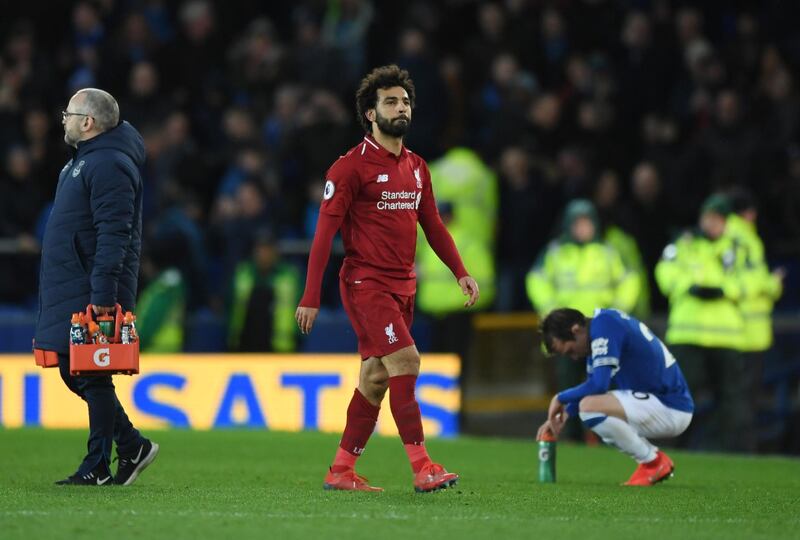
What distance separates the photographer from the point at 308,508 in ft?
26.8

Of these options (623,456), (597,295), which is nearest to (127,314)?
(623,456)

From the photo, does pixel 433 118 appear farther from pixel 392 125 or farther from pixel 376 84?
pixel 392 125

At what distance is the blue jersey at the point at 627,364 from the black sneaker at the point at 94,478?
Result: 283 centimetres

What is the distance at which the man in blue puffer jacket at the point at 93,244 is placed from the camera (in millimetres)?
8859

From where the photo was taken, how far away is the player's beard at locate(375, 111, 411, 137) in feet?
29.8

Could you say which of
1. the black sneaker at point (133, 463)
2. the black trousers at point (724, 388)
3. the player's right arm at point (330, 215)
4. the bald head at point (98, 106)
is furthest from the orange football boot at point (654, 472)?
the black trousers at point (724, 388)

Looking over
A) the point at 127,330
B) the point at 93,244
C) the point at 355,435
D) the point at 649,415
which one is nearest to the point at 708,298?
the point at 649,415

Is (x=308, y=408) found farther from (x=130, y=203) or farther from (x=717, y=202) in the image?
(x=130, y=203)

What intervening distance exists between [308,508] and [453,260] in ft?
6.37

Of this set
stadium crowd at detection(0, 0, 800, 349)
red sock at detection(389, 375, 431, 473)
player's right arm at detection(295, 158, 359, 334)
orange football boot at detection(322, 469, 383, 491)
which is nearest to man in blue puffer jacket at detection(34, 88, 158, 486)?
player's right arm at detection(295, 158, 359, 334)

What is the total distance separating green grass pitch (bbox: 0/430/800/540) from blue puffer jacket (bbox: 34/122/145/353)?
1.01m

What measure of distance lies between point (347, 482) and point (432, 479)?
0.73m

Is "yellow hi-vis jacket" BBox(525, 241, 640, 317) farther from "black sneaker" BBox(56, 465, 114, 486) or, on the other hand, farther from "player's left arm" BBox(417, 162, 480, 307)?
"black sneaker" BBox(56, 465, 114, 486)

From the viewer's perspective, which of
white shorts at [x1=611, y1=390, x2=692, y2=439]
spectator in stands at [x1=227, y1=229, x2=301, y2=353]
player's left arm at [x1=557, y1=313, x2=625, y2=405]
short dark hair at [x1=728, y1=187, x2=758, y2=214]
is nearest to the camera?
player's left arm at [x1=557, y1=313, x2=625, y2=405]
